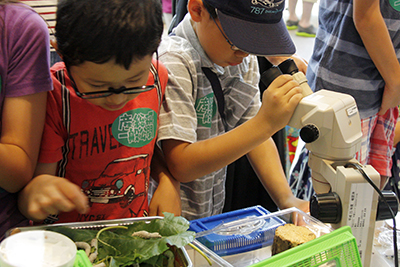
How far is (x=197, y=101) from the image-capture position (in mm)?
1231

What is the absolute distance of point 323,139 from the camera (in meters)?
0.96

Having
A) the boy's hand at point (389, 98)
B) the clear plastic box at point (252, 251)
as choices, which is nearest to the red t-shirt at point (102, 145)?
the clear plastic box at point (252, 251)

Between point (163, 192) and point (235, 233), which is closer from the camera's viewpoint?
point (235, 233)

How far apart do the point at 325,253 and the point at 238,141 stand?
1.29 ft

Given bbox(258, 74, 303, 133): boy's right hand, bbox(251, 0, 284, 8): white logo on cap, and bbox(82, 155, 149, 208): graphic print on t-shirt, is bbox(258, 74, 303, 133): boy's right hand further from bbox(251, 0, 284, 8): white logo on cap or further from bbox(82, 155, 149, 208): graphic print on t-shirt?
bbox(82, 155, 149, 208): graphic print on t-shirt

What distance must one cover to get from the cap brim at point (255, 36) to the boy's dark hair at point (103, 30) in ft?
0.99

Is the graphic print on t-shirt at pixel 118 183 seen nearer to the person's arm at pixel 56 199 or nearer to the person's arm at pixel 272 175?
the person's arm at pixel 56 199

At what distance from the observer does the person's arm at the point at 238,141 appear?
1.03m

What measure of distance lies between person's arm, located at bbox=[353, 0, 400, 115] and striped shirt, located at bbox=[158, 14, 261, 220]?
564mm

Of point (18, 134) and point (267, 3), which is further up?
point (267, 3)

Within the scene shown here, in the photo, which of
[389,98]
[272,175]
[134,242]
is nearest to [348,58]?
[389,98]

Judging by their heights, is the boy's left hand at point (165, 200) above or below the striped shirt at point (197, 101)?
below

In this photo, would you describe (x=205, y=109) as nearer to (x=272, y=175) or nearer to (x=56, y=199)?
(x=272, y=175)

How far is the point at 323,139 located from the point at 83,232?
1.96ft
